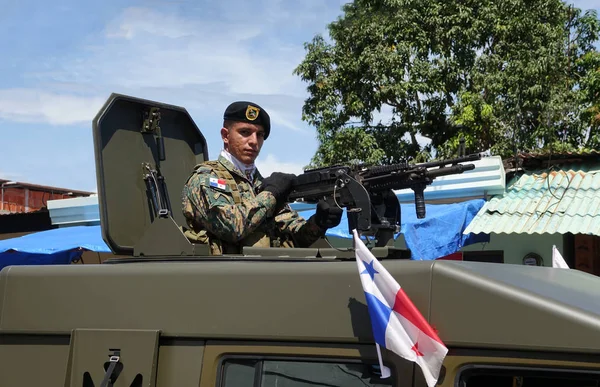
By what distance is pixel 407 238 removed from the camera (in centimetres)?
752

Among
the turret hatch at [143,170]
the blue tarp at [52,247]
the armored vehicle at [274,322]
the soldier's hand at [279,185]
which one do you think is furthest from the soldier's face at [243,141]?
the blue tarp at [52,247]

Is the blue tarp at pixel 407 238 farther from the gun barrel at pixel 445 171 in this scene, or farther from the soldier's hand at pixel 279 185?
the soldier's hand at pixel 279 185

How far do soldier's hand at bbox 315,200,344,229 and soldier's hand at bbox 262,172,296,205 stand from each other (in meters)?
0.18

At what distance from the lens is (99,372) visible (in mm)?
2260

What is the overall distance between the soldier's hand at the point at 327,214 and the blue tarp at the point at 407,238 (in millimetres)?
3901

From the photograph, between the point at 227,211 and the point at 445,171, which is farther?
the point at 445,171

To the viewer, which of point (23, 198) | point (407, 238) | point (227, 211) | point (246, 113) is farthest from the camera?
point (23, 198)

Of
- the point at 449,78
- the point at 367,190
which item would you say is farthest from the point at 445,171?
the point at 449,78

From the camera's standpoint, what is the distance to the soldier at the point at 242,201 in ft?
9.93

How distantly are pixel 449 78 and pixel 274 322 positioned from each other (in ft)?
45.3

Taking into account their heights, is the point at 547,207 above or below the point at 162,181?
above

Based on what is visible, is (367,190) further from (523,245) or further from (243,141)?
(523,245)

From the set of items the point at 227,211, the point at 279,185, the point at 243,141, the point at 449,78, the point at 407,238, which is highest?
the point at 449,78

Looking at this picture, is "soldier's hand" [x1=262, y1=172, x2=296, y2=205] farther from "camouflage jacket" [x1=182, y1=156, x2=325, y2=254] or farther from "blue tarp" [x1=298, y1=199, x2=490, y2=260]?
"blue tarp" [x1=298, y1=199, x2=490, y2=260]
